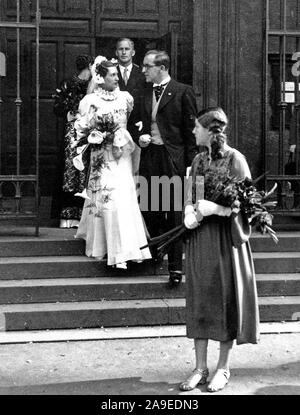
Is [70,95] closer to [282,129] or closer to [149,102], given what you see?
[149,102]

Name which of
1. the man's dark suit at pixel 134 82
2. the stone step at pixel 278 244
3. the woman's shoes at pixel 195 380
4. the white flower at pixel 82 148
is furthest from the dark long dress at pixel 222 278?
the man's dark suit at pixel 134 82

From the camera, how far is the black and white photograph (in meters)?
5.36

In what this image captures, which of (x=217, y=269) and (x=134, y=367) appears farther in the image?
(x=134, y=367)

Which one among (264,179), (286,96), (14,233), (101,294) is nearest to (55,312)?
(101,294)

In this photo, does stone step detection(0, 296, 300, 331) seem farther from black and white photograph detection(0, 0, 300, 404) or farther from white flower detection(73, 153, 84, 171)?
white flower detection(73, 153, 84, 171)

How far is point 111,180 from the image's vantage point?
7.71 metres

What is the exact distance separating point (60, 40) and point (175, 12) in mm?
1609

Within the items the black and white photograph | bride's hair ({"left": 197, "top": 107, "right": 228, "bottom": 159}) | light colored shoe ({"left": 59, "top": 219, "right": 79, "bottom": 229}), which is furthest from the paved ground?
light colored shoe ({"left": 59, "top": 219, "right": 79, "bottom": 229})

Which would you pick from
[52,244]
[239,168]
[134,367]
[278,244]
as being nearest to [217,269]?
[239,168]

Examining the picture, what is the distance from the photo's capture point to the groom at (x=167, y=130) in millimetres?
7512

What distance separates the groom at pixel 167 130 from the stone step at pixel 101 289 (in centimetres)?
20

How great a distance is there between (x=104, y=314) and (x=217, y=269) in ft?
6.83

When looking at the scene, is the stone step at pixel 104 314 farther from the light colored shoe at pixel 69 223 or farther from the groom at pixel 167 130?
the light colored shoe at pixel 69 223

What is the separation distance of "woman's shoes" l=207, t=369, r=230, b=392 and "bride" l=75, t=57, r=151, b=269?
234 cm
